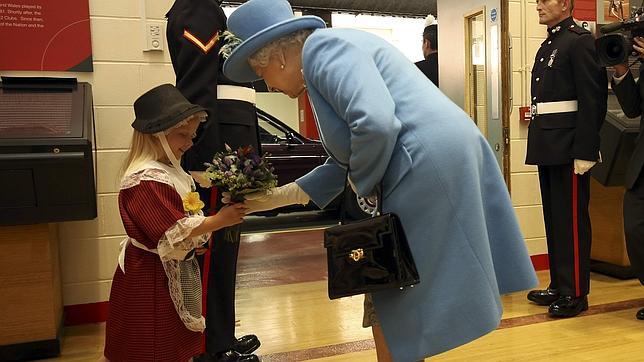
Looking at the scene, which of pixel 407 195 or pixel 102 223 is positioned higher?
pixel 407 195

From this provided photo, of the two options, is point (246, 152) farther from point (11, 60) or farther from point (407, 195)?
point (11, 60)

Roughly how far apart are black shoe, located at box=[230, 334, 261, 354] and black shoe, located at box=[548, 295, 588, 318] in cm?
151

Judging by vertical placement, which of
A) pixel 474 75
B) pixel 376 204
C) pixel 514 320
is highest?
pixel 474 75

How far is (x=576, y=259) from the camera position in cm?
291

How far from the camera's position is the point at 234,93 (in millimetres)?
2152

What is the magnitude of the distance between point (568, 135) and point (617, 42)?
0.51 meters

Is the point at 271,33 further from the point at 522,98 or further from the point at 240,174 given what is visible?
the point at 522,98

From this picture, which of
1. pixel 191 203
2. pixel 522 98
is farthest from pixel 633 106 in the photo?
pixel 191 203

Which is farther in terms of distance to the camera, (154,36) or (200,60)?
(154,36)

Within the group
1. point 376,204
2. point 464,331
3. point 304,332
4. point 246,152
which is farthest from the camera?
point 304,332

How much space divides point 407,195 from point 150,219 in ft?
2.34

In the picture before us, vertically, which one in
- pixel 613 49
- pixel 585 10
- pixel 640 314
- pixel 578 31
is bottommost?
pixel 640 314

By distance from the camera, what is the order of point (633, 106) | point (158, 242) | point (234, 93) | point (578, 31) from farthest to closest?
1. point (578, 31)
2. point (633, 106)
3. point (234, 93)
4. point (158, 242)

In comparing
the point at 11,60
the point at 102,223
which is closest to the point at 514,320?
the point at 102,223
